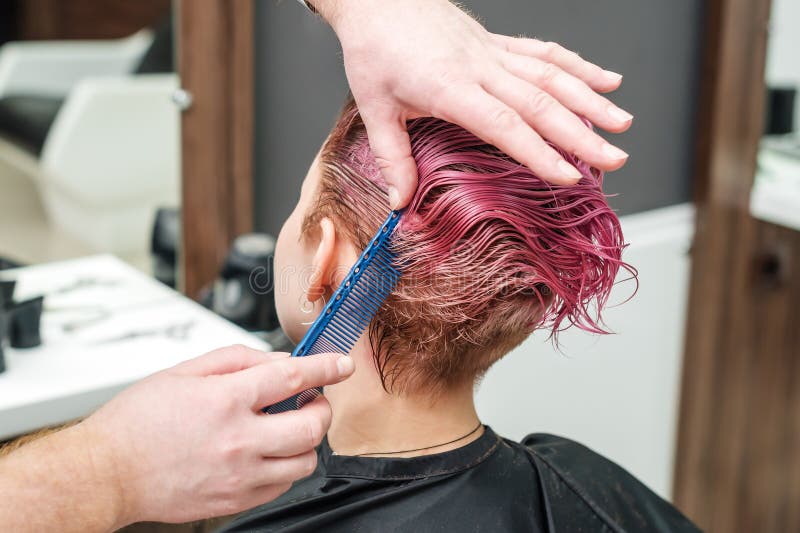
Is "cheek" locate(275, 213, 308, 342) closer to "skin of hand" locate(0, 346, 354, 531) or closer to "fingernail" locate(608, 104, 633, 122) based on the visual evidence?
"skin of hand" locate(0, 346, 354, 531)

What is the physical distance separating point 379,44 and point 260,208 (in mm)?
1167

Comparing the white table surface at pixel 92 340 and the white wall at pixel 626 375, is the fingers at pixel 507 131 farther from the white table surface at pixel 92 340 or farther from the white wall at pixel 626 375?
the white wall at pixel 626 375

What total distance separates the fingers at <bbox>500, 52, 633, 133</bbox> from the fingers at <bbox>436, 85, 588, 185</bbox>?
0.05 m

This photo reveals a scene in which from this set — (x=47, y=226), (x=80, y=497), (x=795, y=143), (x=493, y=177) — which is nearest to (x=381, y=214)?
(x=493, y=177)

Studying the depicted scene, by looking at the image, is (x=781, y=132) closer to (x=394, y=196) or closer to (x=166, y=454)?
(x=394, y=196)

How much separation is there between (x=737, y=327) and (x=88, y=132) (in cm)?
200

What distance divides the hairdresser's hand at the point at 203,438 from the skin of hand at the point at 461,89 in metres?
0.27

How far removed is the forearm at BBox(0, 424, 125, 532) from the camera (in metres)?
0.86

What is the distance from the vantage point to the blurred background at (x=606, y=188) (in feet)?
5.85

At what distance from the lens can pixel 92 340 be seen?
1541 millimetres

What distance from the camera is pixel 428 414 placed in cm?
115

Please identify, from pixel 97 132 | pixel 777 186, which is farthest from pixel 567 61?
pixel 777 186

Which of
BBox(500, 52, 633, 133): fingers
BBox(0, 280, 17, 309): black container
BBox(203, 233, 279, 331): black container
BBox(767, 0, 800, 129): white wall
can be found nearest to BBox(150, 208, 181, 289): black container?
BBox(203, 233, 279, 331): black container

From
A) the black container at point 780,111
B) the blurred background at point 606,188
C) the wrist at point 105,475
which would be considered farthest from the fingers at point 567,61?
the black container at point 780,111
